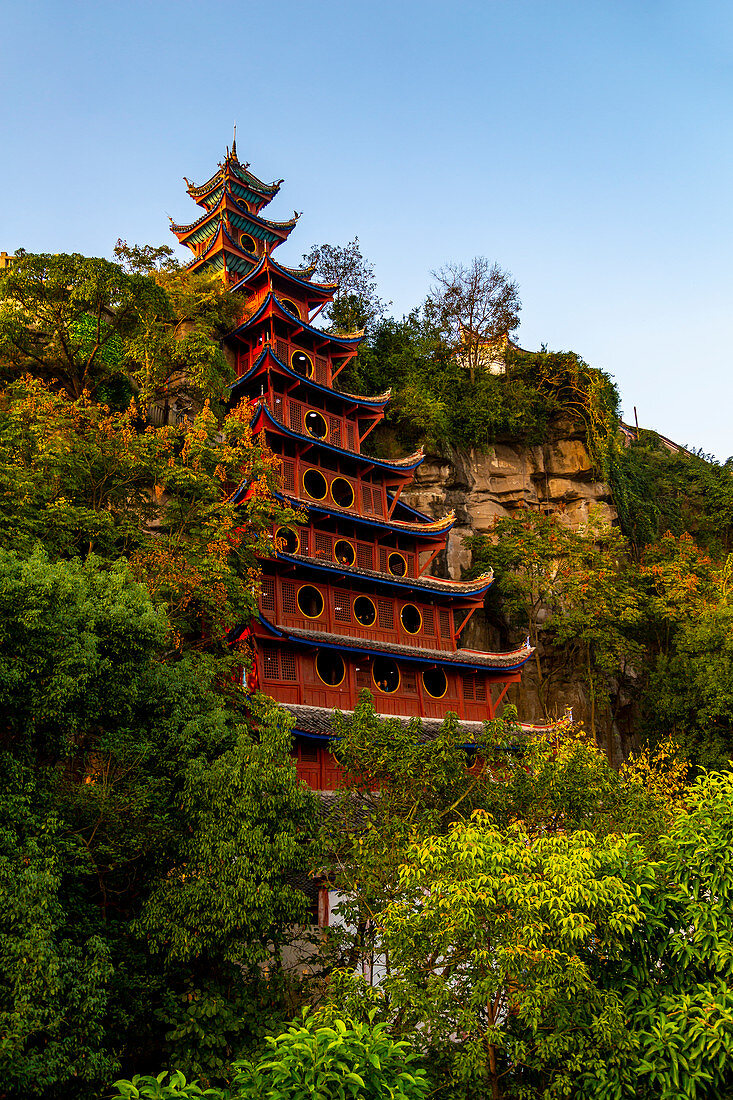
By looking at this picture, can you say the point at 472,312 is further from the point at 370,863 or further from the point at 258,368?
the point at 370,863

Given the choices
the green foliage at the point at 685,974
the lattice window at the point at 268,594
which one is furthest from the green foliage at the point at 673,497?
the green foliage at the point at 685,974

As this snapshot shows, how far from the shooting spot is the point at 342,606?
23703mm

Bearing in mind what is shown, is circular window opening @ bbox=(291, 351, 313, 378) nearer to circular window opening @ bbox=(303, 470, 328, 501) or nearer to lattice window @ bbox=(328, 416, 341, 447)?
lattice window @ bbox=(328, 416, 341, 447)

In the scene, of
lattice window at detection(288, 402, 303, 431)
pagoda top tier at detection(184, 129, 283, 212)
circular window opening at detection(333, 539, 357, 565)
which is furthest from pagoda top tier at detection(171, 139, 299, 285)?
circular window opening at detection(333, 539, 357, 565)

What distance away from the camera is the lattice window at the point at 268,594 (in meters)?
21.8

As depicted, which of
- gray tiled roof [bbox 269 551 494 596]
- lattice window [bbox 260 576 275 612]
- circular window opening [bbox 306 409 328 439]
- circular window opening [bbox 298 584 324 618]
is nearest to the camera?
lattice window [bbox 260 576 275 612]

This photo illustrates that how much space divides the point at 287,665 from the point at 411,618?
5.72 m

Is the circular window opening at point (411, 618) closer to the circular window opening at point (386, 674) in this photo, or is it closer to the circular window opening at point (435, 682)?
the circular window opening at point (435, 682)

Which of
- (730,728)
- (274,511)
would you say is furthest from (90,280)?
(730,728)

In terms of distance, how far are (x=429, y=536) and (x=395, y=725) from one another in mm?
16027

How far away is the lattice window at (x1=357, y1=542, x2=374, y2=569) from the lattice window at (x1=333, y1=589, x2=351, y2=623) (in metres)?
1.68

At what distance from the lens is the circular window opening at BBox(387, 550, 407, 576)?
26.7 metres

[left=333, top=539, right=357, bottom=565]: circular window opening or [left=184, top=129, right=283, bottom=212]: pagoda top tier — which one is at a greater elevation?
[left=184, top=129, right=283, bottom=212]: pagoda top tier

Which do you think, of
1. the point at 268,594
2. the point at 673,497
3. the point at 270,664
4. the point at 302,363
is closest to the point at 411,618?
the point at 268,594
